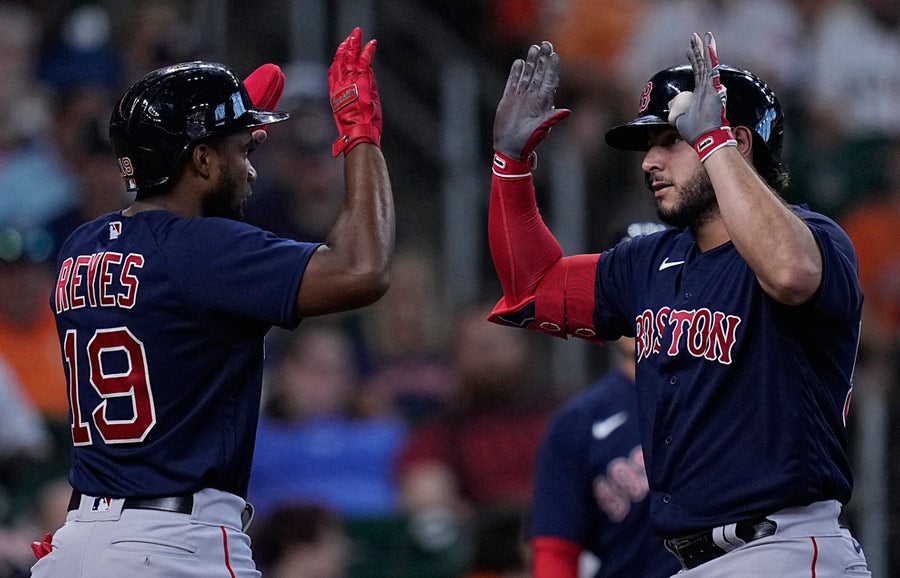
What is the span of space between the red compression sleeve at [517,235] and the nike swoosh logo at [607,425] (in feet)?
2.46

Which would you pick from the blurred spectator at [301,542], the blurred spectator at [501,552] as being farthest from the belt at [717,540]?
the blurred spectator at [301,542]

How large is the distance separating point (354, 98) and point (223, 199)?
0.47 m

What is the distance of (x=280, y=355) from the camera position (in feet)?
26.2

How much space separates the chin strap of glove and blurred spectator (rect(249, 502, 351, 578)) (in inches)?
94.3

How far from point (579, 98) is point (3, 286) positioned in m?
4.19

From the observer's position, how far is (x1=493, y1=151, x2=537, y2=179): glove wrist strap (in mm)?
4328

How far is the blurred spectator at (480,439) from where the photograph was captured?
7.29 meters

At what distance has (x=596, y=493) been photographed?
4840 millimetres

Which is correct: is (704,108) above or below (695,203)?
above

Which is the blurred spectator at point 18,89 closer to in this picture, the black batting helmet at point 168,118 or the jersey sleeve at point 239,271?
the black batting helmet at point 168,118

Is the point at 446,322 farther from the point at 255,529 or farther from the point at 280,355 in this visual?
the point at 255,529

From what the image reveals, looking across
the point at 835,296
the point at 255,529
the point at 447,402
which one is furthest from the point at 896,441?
the point at 835,296

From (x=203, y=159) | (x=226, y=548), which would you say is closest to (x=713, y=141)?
(x=203, y=159)

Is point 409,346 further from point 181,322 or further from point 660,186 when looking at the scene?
point 181,322
